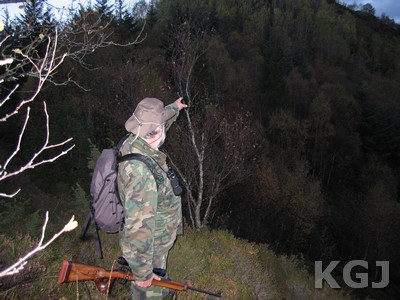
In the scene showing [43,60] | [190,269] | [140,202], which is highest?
[43,60]

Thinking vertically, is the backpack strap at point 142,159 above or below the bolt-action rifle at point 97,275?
above

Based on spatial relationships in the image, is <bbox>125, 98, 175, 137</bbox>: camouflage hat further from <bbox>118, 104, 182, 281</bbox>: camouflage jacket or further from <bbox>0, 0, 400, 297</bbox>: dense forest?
<bbox>0, 0, 400, 297</bbox>: dense forest

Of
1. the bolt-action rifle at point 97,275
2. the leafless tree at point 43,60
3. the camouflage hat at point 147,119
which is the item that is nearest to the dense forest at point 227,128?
the leafless tree at point 43,60

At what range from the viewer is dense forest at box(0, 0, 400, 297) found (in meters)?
12.0

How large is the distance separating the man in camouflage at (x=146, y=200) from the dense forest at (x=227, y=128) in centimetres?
159

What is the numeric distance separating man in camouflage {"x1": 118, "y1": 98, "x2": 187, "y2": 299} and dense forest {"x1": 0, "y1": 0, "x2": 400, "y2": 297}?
159cm

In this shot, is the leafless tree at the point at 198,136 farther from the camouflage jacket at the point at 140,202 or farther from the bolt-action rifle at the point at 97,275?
the camouflage jacket at the point at 140,202

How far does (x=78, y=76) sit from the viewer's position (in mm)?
20953

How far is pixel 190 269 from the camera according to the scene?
5.46 meters

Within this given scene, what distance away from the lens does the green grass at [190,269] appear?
3244mm

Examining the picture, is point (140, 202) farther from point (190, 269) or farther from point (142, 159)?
point (190, 269)

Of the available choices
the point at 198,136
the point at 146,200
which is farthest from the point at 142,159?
the point at 198,136

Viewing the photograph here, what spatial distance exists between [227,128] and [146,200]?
11.2 m

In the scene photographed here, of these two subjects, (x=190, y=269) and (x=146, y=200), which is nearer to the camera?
(x=146, y=200)
